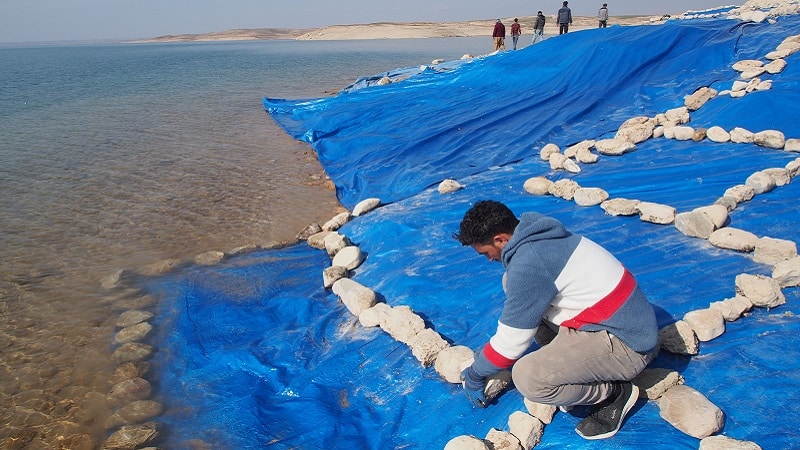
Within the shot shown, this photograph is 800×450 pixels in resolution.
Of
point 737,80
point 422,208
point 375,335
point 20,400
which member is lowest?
point 20,400

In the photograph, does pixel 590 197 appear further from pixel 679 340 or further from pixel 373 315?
pixel 373 315

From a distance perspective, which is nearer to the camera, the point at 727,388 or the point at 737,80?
the point at 727,388

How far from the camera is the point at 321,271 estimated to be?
541 cm

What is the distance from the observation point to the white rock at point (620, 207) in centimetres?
464

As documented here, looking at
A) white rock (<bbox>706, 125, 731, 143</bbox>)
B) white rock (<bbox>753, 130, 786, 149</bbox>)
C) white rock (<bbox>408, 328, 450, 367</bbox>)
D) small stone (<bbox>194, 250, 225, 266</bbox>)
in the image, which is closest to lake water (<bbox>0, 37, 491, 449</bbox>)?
small stone (<bbox>194, 250, 225, 266</bbox>)

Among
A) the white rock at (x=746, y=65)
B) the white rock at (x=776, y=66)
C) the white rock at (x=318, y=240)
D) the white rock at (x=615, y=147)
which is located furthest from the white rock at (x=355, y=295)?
the white rock at (x=746, y=65)

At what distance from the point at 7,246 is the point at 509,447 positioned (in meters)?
7.18

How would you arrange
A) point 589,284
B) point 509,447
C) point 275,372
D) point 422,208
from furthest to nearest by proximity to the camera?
point 422,208 → point 275,372 → point 509,447 → point 589,284

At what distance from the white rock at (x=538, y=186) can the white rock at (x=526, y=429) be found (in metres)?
3.18

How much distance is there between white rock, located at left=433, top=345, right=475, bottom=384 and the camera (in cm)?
329

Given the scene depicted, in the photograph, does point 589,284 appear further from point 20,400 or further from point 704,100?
point 704,100

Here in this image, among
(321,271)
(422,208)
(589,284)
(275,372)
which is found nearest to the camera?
(589,284)

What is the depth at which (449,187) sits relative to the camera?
6188 millimetres

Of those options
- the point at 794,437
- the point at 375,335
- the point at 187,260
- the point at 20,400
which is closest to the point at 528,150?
the point at 375,335
